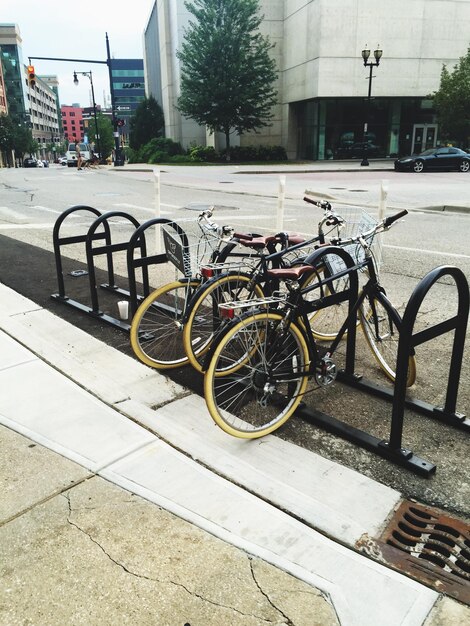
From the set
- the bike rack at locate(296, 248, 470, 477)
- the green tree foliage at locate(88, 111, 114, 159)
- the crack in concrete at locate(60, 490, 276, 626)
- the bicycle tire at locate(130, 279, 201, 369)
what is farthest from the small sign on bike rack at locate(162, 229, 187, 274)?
the green tree foliage at locate(88, 111, 114, 159)

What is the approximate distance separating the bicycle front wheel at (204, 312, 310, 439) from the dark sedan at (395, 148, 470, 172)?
29.0 m

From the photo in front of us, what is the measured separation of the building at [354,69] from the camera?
3825 cm

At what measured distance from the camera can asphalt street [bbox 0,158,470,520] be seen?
3.15 meters

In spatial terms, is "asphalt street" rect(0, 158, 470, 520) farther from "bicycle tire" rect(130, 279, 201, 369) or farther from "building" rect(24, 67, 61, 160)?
"building" rect(24, 67, 61, 160)

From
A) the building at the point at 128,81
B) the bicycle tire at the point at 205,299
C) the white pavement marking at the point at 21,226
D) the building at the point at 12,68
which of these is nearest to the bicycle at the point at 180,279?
the bicycle tire at the point at 205,299

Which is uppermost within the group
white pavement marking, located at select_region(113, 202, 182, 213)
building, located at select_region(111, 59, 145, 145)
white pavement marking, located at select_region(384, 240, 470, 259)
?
building, located at select_region(111, 59, 145, 145)

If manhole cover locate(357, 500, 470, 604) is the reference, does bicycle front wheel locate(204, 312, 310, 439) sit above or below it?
above

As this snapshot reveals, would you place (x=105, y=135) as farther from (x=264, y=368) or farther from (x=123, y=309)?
(x=264, y=368)

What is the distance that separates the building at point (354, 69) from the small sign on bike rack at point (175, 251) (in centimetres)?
3454

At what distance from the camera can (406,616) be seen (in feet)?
6.76

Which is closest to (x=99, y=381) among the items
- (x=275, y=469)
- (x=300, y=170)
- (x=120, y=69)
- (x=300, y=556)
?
(x=275, y=469)

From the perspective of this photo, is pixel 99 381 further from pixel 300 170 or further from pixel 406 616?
pixel 300 170

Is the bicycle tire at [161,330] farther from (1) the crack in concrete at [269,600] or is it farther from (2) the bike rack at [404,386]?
(1) the crack in concrete at [269,600]

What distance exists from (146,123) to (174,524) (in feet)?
195
